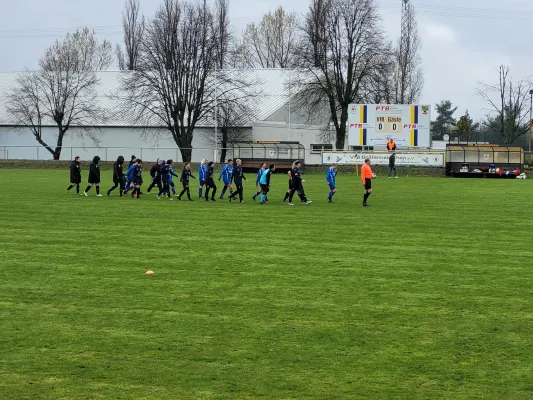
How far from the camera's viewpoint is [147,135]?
69688 mm

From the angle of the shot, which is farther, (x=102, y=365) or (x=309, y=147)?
(x=309, y=147)

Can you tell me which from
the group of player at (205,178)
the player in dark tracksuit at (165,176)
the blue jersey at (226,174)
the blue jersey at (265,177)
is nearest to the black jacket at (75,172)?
the group of player at (205,178)

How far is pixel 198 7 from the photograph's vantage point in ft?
225

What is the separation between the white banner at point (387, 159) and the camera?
54.2m

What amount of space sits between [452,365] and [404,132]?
156 feet

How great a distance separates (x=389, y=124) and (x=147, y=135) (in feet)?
76.7

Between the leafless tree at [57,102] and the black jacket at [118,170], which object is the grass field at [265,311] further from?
the leafless tree at [57,102]

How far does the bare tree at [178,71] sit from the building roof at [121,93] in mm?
1717

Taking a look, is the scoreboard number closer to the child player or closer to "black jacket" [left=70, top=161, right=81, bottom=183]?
"black jacket" [left=70, top=161, right=81, bottom=183]

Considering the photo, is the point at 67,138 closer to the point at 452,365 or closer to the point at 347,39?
the point at 347,39

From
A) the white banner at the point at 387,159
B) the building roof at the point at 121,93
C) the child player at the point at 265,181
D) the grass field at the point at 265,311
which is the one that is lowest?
the grass field at the point at 265,311

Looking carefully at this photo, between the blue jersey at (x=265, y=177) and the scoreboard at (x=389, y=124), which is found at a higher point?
the scoreboard at (x=389, y=124)

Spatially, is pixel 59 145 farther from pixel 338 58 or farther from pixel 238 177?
pixel 238 177

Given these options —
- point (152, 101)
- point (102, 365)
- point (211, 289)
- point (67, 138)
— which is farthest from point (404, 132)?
point (102, 365)
